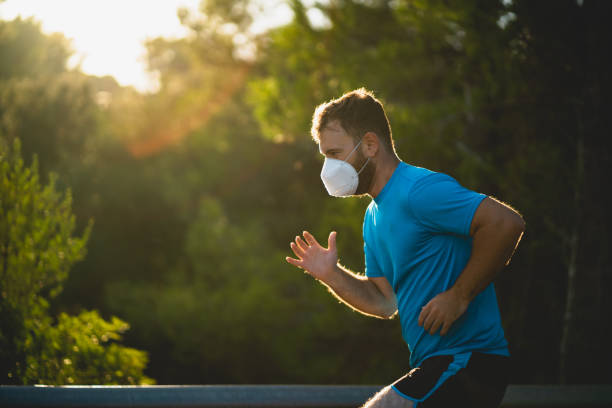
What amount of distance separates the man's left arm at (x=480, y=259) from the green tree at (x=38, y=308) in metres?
3.36

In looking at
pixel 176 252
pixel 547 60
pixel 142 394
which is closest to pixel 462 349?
pixel 142 394

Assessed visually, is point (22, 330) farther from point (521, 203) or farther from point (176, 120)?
point (176, 120)

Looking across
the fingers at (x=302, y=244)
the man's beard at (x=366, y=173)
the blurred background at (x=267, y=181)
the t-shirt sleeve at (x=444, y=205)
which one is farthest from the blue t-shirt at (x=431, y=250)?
the blurred background at (x=267, y=181)

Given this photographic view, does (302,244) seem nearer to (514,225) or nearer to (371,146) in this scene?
(371,146)

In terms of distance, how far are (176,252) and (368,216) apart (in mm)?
18928

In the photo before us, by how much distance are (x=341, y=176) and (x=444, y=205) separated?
60cm

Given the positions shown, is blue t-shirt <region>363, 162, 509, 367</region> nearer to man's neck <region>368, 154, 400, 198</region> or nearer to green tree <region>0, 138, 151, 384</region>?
man's neck <region>368, 154, 400, 198</region>

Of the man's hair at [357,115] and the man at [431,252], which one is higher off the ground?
the man's hair at [357,115]

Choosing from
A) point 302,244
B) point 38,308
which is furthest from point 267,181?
point 302,244

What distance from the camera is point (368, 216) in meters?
2.62

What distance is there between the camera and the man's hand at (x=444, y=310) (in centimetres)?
218

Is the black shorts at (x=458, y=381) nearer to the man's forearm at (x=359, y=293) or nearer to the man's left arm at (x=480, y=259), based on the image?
the man's left arm at (x=480, y=259)

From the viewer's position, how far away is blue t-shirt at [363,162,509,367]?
217 centimetres

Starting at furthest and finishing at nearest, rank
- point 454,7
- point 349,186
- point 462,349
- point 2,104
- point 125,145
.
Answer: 1. point 125,145
2. point 2,104
3. point 454,7
4. point 349,186
5. point 462,349
